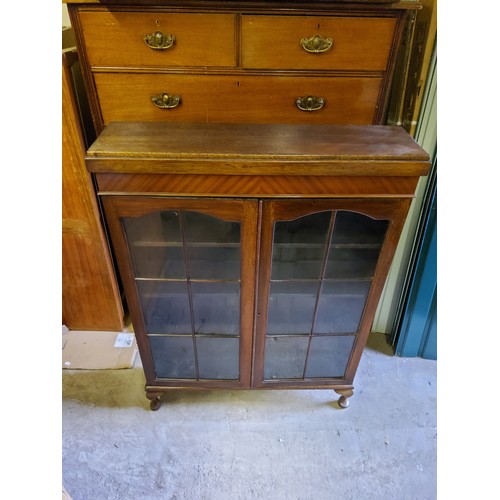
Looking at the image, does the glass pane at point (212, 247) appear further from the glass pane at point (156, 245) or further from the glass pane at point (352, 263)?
the glass pane at point (352, 263)

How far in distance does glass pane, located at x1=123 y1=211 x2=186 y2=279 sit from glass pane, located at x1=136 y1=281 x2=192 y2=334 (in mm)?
42

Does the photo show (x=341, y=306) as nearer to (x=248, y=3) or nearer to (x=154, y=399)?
(x=154, y=399)

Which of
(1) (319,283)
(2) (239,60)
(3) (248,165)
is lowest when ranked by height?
(1) (319,283)

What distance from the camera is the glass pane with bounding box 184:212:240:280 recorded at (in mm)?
1074

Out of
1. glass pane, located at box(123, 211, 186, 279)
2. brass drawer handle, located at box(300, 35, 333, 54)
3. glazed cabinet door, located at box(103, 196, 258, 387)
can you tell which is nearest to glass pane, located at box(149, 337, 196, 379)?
glazed cabinet door, located at box(103, 196, 258, 387)

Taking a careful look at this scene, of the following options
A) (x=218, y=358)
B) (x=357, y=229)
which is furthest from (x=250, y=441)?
(x=357, y=229)

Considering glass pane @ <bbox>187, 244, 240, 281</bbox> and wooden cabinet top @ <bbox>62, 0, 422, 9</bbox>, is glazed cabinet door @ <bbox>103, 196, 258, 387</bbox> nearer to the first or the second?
glass pane @ <bbox>187, 244, 240, 281</bbox>

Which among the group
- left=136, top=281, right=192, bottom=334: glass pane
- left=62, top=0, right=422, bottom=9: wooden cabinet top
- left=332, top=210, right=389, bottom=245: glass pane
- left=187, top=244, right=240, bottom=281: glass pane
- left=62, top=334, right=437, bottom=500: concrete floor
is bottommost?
left=62, top=334, right=437, bottom=500: concrete floor

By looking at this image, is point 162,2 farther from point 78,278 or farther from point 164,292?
point 78,278

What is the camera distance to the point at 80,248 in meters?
1.59

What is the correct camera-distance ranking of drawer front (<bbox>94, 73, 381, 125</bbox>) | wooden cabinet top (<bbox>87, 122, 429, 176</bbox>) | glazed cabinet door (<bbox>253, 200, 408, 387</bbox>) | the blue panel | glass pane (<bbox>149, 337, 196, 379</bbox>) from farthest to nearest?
the blue panel < glass pane (<bbox>149, 337, 196, 379</bbox>) < drawer front (<bbox>94, 73, 381, 125</bbox>) < glazed cabinet door (<bbox>253, 200, 408, 387</bbox>) < wooden cabinet top (<bbox>87, 122, 429, 176</bbox>)

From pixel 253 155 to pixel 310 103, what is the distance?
15.8 inches

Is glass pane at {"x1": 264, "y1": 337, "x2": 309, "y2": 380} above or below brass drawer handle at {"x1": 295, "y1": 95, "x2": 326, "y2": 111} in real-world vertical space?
below

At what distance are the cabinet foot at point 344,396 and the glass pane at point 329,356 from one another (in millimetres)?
72
